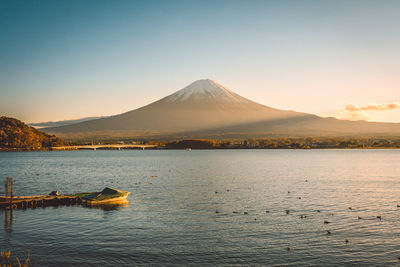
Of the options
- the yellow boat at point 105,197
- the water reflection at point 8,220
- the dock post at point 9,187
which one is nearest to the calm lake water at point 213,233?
the water reflection at point 8,220

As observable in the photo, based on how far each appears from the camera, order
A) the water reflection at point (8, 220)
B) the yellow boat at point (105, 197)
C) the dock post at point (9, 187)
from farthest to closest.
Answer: the yellow boat at point (105, 197) < the dock post at point (9, 187) < the water reflection at point (8, 220)

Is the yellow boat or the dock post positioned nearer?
the dock post

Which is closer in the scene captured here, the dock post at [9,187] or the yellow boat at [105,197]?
the dock post at [9,187]

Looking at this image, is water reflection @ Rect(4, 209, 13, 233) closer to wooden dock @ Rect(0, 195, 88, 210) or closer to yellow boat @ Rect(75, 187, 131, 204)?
wooden dock @ Rect(0, 195, 88, 210)

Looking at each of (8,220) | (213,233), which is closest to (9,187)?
(8,220)

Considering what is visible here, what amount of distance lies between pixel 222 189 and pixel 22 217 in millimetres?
24875

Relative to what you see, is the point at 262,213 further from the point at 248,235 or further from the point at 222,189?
the point at 222,189

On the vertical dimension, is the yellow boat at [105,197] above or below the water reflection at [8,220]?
above

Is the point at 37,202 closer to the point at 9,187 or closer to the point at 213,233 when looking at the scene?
the point at 9,187

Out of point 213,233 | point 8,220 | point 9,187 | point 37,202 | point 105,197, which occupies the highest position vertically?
point 9,187

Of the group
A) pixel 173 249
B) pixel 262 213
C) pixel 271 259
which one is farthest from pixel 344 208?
pixel 173 249

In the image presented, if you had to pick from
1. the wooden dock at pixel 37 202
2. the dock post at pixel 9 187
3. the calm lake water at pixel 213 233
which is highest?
the dock post at pixel 9 187

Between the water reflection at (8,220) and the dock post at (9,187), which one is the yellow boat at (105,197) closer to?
the dock post at (9,187)

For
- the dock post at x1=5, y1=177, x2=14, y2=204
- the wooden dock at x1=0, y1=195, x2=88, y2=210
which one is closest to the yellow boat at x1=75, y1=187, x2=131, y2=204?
the wooden dock at x1=0, y1=195, x2=88, y2=210
